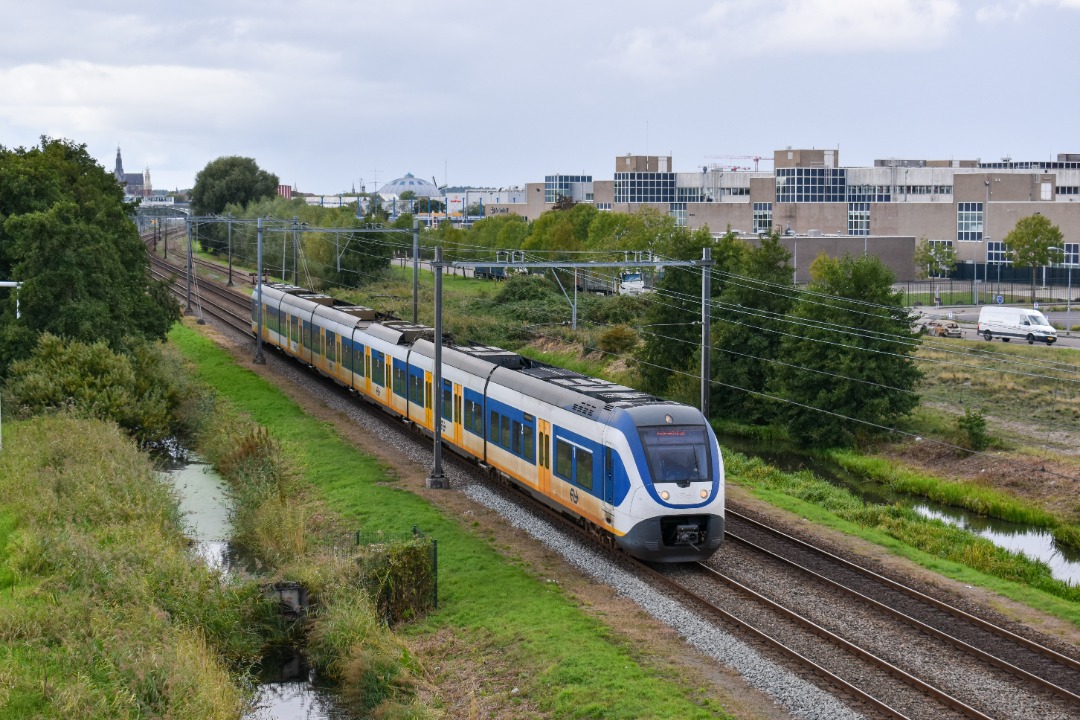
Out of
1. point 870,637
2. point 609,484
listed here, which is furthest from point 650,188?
point 870,637

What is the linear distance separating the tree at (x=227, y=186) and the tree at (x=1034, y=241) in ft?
240

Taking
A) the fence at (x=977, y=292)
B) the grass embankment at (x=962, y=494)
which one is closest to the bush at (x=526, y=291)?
the fence at (x=977, y=292)

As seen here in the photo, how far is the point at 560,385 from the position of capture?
85.2 feet

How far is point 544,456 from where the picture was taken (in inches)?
1013

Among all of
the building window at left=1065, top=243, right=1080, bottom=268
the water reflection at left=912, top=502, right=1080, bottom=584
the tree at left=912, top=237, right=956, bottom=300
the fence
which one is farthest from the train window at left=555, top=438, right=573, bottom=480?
the building window at left=1065, top=243, right=1080, bottom=268

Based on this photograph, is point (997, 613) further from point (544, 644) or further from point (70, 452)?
point (70, 452)

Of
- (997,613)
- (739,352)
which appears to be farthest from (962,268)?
(997,613)

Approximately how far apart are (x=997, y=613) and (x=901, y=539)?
256 inches

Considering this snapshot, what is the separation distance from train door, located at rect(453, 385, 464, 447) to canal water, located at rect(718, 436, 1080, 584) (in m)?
12.9

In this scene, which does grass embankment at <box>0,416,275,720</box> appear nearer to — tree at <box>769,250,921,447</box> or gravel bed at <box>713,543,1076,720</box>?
gravel bed at <box>713,543,1076,720</box>

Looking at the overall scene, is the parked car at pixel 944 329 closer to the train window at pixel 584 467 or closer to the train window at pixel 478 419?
the train window at pixel 478 419

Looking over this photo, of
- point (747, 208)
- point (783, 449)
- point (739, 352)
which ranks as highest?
point (747, 208)

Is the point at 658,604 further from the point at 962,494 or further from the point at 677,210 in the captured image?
the point at 677,210

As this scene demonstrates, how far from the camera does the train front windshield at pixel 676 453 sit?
2208 cm
